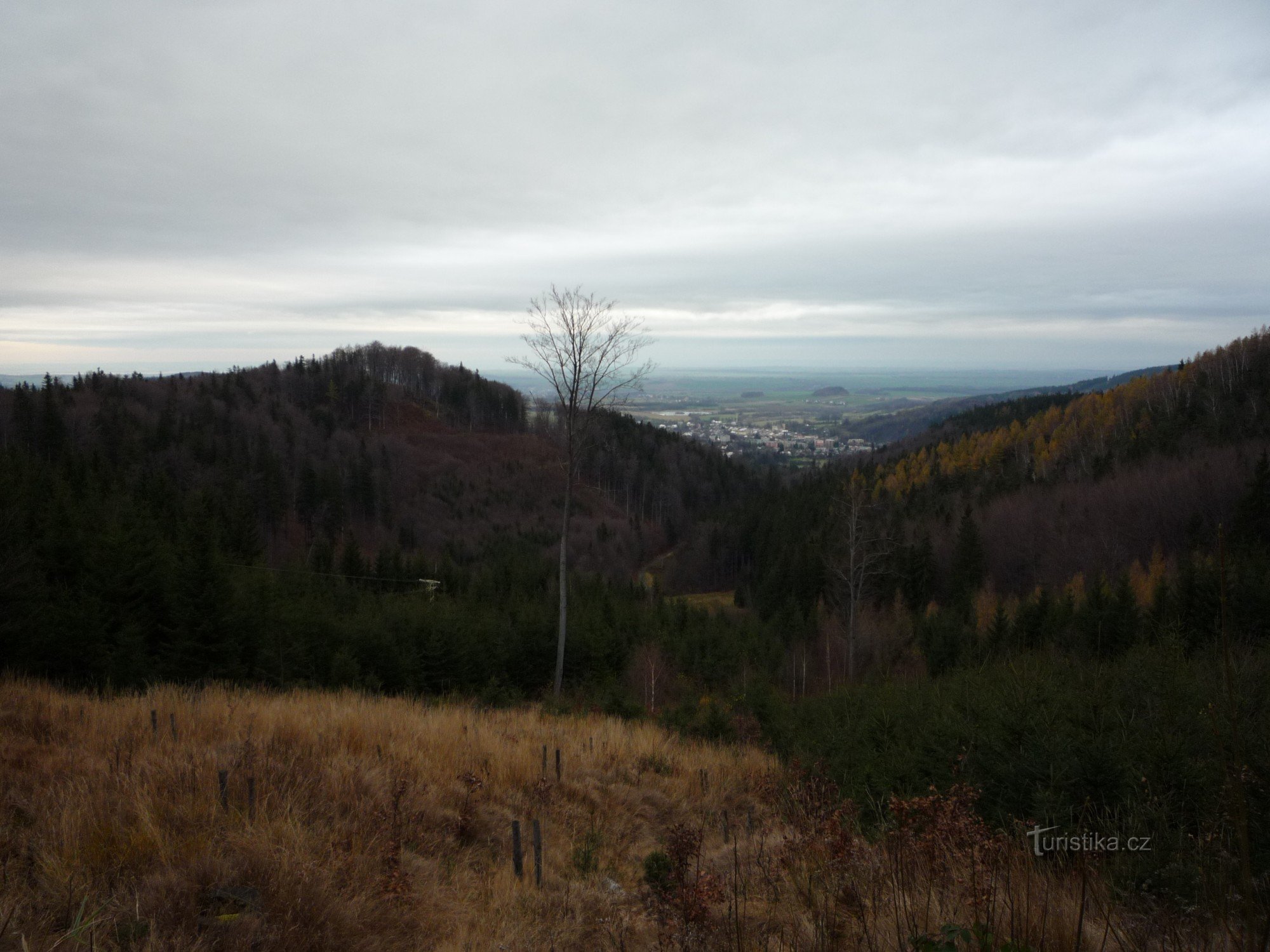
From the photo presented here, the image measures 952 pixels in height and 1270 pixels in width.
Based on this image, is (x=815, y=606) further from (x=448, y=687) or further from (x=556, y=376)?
(x=556, y=376)

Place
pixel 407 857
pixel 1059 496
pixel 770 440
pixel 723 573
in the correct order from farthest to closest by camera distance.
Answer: pixel 770 440, pixel 723 573, pixel 1059 496, pixel 407 857

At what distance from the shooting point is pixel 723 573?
73.8 metres

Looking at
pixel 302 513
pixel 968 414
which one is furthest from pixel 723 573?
pixel 968 414

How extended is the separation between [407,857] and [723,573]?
7003 cm

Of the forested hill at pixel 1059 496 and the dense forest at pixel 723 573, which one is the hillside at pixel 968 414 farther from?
the forested hill at pixel 1059 496

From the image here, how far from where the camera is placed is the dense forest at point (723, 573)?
660 cm

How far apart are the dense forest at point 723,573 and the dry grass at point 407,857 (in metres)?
1.17

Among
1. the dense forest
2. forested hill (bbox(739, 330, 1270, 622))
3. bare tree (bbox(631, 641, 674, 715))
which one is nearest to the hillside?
the dense forest

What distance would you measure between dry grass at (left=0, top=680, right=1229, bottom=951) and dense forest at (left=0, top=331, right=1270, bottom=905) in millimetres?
1172

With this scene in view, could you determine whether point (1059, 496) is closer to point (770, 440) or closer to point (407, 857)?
point (407, 857)

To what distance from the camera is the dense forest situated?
21.6ft

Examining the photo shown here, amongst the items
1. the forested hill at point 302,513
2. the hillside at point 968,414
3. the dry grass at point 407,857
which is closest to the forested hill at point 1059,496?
the forested hill at point 302,513

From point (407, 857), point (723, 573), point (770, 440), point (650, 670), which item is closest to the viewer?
point (407, 857)

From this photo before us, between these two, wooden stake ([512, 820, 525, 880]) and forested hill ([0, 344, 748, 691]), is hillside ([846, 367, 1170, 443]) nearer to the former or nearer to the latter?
forested hill ([0, 344, 748, 691])
